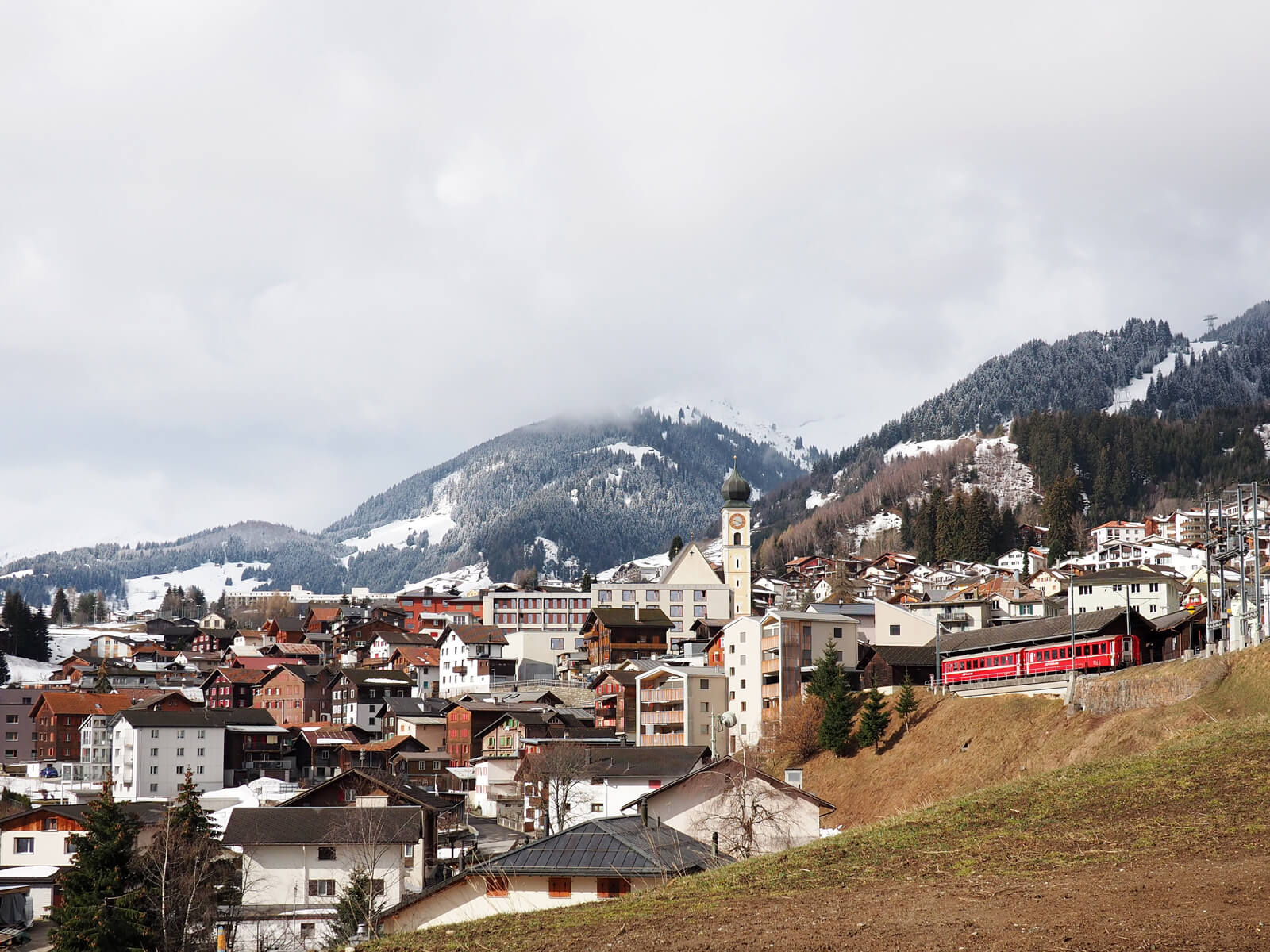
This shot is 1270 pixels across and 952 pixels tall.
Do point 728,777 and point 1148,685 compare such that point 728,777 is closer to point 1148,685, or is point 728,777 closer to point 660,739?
point 1148,685

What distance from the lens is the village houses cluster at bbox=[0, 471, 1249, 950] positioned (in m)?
39.3

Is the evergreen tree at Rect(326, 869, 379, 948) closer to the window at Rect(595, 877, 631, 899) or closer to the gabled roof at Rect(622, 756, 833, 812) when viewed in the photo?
the gabled roof at Rect(622, 756, 833, 812)

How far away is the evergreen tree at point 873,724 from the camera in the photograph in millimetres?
61312

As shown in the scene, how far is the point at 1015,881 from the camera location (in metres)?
19.3

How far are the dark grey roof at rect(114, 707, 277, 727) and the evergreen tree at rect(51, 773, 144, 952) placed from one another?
1846 inches

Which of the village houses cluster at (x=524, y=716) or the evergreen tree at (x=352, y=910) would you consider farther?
the evergreen tree at (x=352, y=910)

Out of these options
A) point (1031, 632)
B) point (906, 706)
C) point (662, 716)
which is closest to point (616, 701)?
point (662, 716)

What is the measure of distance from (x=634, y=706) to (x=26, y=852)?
36.6 metres

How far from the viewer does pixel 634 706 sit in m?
84.9

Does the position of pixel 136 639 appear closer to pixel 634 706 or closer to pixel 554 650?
pixel 554 650

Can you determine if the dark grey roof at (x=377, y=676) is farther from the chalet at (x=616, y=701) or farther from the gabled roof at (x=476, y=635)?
the chalet at (x=616, y=701)

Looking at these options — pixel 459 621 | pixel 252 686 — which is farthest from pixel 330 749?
pixel 459 621

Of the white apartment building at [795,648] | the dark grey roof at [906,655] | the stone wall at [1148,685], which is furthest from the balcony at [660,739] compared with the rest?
the stone wall at [1148,685]

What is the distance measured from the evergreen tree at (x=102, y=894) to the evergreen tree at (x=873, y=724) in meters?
32.6
